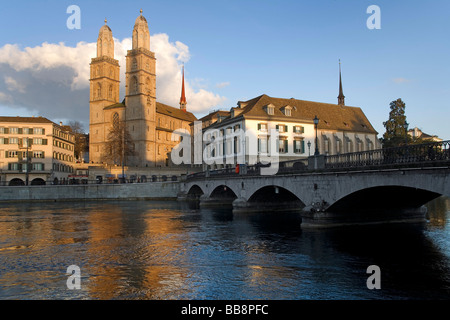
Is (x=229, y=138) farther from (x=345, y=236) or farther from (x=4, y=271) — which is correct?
(x=4, y=271)

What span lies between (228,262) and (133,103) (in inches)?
3657

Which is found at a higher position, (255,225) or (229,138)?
(229,138)

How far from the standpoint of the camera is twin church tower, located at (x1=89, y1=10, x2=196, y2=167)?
336 ft

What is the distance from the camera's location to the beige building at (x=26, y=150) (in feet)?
248

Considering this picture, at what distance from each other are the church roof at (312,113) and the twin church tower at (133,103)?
4656cm

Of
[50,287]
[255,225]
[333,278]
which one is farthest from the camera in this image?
[255,225]

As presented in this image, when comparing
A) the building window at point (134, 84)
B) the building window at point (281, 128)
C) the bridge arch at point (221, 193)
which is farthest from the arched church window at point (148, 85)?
the bridge arch at point (221, 193)

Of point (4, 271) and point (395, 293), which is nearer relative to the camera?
point (395, 293)

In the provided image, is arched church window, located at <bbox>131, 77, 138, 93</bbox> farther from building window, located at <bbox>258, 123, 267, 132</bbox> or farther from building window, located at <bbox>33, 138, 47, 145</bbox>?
building window, located at <bbox>258, 123, 267, 132</bbox>

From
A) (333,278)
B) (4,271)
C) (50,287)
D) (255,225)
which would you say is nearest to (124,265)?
(50,287)

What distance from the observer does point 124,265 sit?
613 inches

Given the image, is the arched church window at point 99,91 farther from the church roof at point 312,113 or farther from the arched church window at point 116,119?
the church roof at point 312,113

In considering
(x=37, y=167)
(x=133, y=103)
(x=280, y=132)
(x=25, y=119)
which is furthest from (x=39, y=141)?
(x=280, y=132)
